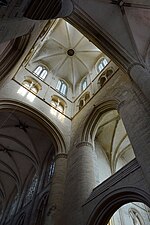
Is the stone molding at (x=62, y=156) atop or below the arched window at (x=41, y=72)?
below

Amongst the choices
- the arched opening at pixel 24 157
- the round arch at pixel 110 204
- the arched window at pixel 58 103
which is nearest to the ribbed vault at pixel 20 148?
the arched opening at pixel 24 157

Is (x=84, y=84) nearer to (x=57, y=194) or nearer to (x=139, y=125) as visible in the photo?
(x=139, y=125)

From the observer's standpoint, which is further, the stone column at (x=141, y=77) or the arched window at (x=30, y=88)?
the arched window at (x=30, y=88)

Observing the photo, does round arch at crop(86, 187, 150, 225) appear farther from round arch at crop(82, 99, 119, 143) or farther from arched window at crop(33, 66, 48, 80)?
arched window at crop(33, 66, 48, 80)

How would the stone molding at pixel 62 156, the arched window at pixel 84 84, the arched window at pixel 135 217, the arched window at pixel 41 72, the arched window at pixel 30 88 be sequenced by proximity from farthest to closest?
1. the arched window at pixel 84 84
2. the arched window at pixel 41 72
3. the arched window at pixel 30 88
4. the stone molding at pixel 62 156
5. the arched window at pixel 135 217

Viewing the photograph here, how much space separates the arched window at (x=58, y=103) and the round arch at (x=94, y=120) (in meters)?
3.24

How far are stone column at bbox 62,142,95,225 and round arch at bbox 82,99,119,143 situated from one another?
1.89 ft

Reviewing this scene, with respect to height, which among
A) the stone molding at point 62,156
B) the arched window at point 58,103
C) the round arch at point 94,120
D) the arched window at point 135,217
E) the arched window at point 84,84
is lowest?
the arched window at point 135,217

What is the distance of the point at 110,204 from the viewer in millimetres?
6023

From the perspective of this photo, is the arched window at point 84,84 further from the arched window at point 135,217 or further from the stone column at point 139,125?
the arched window at point 135,217

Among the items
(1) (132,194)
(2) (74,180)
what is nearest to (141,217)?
(2) (74,180)

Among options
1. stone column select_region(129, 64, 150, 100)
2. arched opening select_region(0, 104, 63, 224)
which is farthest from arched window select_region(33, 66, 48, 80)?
stone column select_region(129, 64, 150, 100)

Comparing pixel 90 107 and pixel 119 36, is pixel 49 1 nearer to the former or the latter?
pixel 119 36

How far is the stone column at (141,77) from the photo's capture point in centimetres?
631
